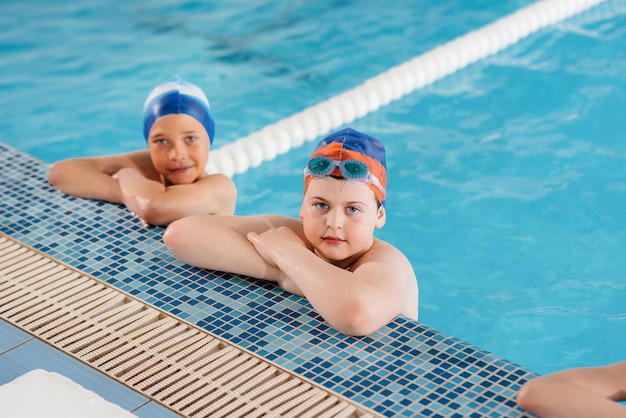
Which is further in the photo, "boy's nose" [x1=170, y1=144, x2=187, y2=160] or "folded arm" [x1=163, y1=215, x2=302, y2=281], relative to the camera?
"boy's nose" [x1=170, y1=144, x2=187, y2=160]

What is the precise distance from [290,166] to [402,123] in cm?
103

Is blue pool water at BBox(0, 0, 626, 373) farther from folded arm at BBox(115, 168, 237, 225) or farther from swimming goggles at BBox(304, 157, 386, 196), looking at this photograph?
swimming goggles at BBox(304, 157, 386, 196)

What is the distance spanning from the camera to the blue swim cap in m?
4.48

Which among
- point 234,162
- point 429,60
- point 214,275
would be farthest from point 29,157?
point 429,60

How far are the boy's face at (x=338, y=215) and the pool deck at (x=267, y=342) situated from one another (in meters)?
0.29

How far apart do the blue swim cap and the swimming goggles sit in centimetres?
114

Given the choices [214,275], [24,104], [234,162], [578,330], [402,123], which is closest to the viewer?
[214,275]

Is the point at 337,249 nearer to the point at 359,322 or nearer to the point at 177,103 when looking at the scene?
the point at 359,322

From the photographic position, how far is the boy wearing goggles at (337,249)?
3.43 metres

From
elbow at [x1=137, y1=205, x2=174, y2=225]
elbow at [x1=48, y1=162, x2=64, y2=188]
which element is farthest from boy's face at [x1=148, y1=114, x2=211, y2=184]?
elbow at [x1=48, y1=162, x2=64, y2=188]

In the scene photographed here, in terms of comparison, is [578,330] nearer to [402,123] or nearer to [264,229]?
[264,229]

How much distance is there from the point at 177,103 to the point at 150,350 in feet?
4.91

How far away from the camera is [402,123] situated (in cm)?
691

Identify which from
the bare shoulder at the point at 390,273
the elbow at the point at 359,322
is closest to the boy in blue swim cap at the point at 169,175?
the bare shoulder at the point at 390,273
